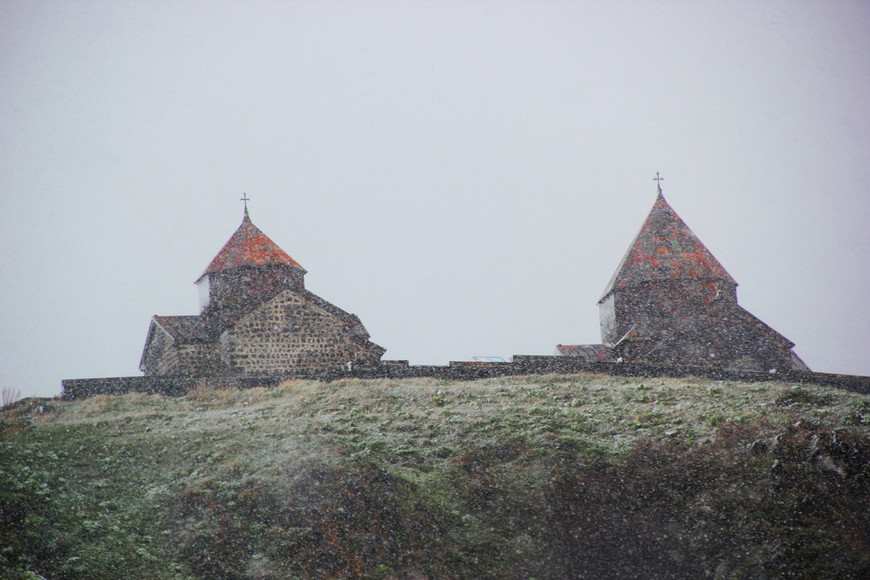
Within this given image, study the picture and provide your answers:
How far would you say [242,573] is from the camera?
1236 cm

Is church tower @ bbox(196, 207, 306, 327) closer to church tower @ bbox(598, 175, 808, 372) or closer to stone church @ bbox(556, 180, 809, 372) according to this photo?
stone church @ bbox(556, 180, 809, 372)

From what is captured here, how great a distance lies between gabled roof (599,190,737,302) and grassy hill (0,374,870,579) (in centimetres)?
1298

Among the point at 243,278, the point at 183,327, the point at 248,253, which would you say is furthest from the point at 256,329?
the point at 248,253

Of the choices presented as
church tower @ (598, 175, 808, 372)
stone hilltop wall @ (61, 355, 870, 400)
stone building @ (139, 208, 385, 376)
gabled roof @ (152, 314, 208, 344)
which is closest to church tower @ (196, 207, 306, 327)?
stone building @ (139, 208, 385, 376)

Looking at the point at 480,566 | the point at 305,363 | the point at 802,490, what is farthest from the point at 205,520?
the point at 305,363

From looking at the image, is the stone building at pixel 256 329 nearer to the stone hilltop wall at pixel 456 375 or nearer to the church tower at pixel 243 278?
the church tower at pixel 243 278

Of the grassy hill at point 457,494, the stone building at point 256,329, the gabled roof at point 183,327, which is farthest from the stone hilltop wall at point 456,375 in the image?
the grassy hill at point 457,494

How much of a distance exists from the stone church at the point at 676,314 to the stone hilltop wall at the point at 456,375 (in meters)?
1.59

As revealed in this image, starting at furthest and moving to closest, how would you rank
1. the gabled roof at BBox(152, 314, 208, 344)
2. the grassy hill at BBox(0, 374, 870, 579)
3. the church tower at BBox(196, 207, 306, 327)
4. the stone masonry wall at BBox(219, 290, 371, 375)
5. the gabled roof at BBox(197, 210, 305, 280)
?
the gabled roof at BBox(197, 210, 305, 280) < the church tower at BBox(196, 207, 306, 327) < the gabled roof at BBox(152, 314, 208, 344) < the stone masonry wall at BBox(219, 290, 371, 375) < the grassy hill at BBox(0, 374, 870, 579)

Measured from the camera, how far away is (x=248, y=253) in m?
31.9

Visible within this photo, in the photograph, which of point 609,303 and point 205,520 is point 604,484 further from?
point 609,303

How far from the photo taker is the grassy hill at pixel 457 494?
500 inches

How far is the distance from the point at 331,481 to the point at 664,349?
59.3ft

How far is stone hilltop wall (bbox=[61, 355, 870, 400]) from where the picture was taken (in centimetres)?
2470
